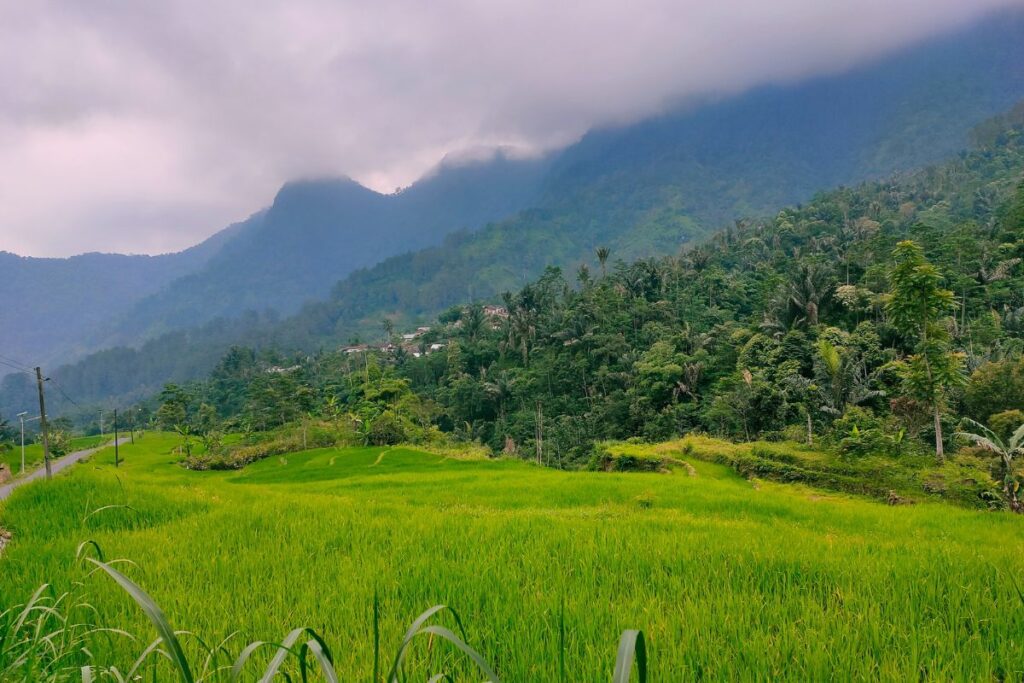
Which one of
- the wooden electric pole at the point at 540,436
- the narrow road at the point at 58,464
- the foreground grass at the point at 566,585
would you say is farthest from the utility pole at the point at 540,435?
the narrow road at the point at 58,464

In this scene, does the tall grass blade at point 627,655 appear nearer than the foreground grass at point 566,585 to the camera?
Yes

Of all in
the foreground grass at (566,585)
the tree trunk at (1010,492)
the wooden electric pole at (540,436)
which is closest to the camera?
the foreground grass at (566,585)

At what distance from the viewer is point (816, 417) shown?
84.3 feet

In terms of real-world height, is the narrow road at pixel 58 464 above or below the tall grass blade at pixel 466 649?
below

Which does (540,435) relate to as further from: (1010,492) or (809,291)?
(1010,492)

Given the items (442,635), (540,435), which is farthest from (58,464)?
(442,635)

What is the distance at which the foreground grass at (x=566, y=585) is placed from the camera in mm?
2453

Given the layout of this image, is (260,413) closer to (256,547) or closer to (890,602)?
(256,547)

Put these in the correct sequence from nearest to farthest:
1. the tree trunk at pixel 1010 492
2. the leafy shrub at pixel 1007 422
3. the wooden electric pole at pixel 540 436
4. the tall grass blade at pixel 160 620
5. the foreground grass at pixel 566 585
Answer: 1. the tall grass blade at pixel 160 620
2. the foreground grass at pixel 566 585
3. the tree trunk at pixel 1010 492
4. the leafy shrub at pixel 1007 422
5. the wooden electric pole at pixel 540 436

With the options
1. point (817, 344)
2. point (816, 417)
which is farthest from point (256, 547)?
point (817, 344)

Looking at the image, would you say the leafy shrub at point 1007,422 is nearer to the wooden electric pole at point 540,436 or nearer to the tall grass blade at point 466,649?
the tall grass blade at point 466,649

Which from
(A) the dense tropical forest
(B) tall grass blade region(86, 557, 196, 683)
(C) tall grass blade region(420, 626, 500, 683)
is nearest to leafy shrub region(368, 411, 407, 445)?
(A) the dense tropical forest

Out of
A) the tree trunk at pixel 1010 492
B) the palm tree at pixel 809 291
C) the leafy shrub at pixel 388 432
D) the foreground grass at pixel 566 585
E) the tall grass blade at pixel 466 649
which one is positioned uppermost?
the palm tree at pixel 809 291

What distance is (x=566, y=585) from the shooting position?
136 inches
